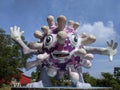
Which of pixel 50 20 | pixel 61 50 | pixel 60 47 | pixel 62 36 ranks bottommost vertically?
pixel 61 50

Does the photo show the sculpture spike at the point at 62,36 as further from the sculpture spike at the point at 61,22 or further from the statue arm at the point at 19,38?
the statue arm at the point at 19,38

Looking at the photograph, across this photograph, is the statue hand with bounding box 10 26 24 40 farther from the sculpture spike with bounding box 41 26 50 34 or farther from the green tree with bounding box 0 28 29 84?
the green tree with bounding box 0 28 29 84

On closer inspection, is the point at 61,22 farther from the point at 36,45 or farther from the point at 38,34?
the point at 36,45

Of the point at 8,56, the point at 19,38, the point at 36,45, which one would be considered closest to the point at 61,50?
the point at 36,45

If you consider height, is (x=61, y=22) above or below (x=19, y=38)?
above

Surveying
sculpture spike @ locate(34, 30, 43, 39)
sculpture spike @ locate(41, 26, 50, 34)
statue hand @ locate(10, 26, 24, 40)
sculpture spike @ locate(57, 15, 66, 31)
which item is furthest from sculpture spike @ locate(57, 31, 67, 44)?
statue hand @ locate(10, 26, 24, 40)

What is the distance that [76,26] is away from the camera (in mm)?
14156

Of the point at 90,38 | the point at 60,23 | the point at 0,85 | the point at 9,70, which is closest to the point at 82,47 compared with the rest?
the point at 90,38

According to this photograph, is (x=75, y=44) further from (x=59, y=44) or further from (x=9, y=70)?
(x=9, y=70)

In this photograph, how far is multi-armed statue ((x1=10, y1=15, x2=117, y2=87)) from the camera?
43.4ft

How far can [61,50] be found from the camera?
43.4 ft

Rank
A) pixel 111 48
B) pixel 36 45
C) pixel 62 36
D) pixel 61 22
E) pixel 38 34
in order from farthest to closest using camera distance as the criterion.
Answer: pixel 111 48 < pixel 38 34 < pixel 36 45 < pixel 61 22 < pixel 62 36

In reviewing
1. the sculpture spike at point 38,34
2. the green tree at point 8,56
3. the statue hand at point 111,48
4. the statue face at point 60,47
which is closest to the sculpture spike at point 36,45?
the statue face at point 60,47

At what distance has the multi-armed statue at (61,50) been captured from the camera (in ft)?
43.4
